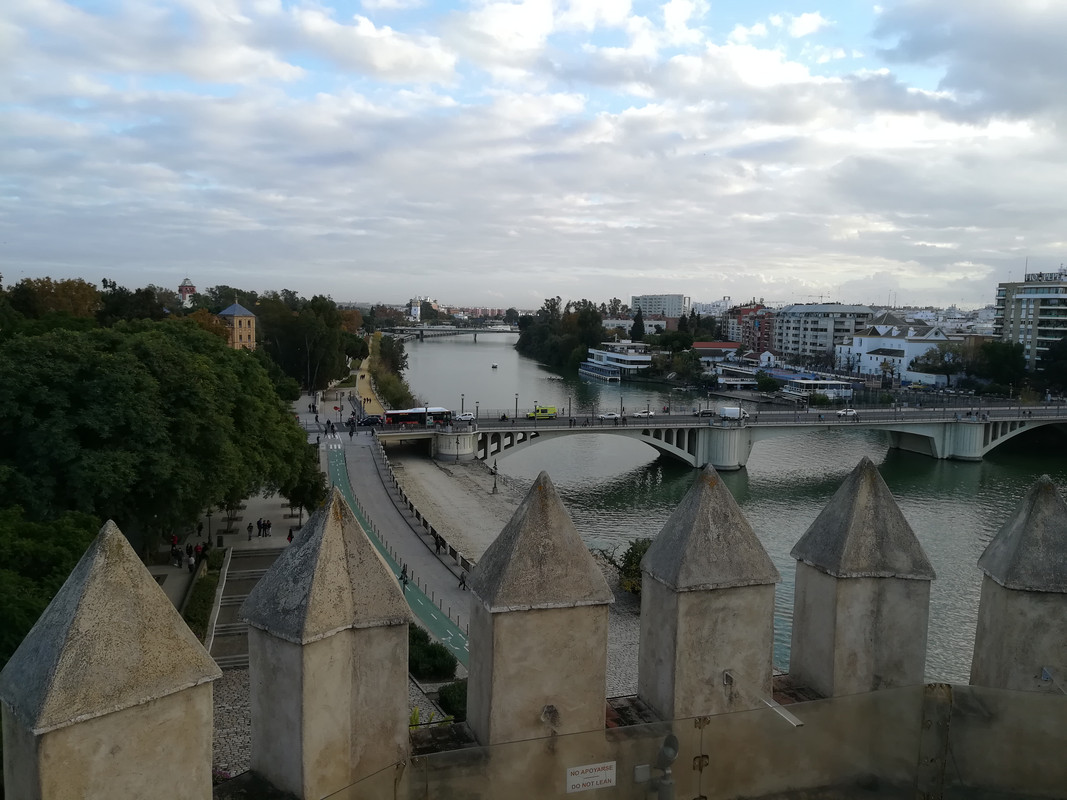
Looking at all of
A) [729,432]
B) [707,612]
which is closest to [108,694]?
[707,612]

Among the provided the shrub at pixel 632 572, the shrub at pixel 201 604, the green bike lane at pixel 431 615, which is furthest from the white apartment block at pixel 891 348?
the shrub at pixel 201 604

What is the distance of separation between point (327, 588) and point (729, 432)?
4580cm

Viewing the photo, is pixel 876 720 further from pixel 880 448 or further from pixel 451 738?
pixel 880 448

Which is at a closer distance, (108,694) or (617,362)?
(108,694)

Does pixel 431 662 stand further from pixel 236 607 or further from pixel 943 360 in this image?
pixel 943 360

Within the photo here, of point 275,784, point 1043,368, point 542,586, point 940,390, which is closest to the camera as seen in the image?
point 275,784

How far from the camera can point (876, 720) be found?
6664 millimetres

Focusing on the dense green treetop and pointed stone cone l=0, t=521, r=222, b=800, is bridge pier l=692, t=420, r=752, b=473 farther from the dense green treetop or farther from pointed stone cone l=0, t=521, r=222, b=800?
the dense green treetop

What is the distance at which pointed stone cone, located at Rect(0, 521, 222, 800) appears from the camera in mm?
4922

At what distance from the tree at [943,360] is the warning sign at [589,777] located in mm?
96529

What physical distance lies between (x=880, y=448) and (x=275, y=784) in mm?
60511

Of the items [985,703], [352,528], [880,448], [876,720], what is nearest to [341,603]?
[352,528]

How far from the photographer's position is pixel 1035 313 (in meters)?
88.7

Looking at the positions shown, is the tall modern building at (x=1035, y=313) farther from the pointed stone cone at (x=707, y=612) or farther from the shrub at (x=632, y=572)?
the pointed stone cone at (x=707, y=612)
